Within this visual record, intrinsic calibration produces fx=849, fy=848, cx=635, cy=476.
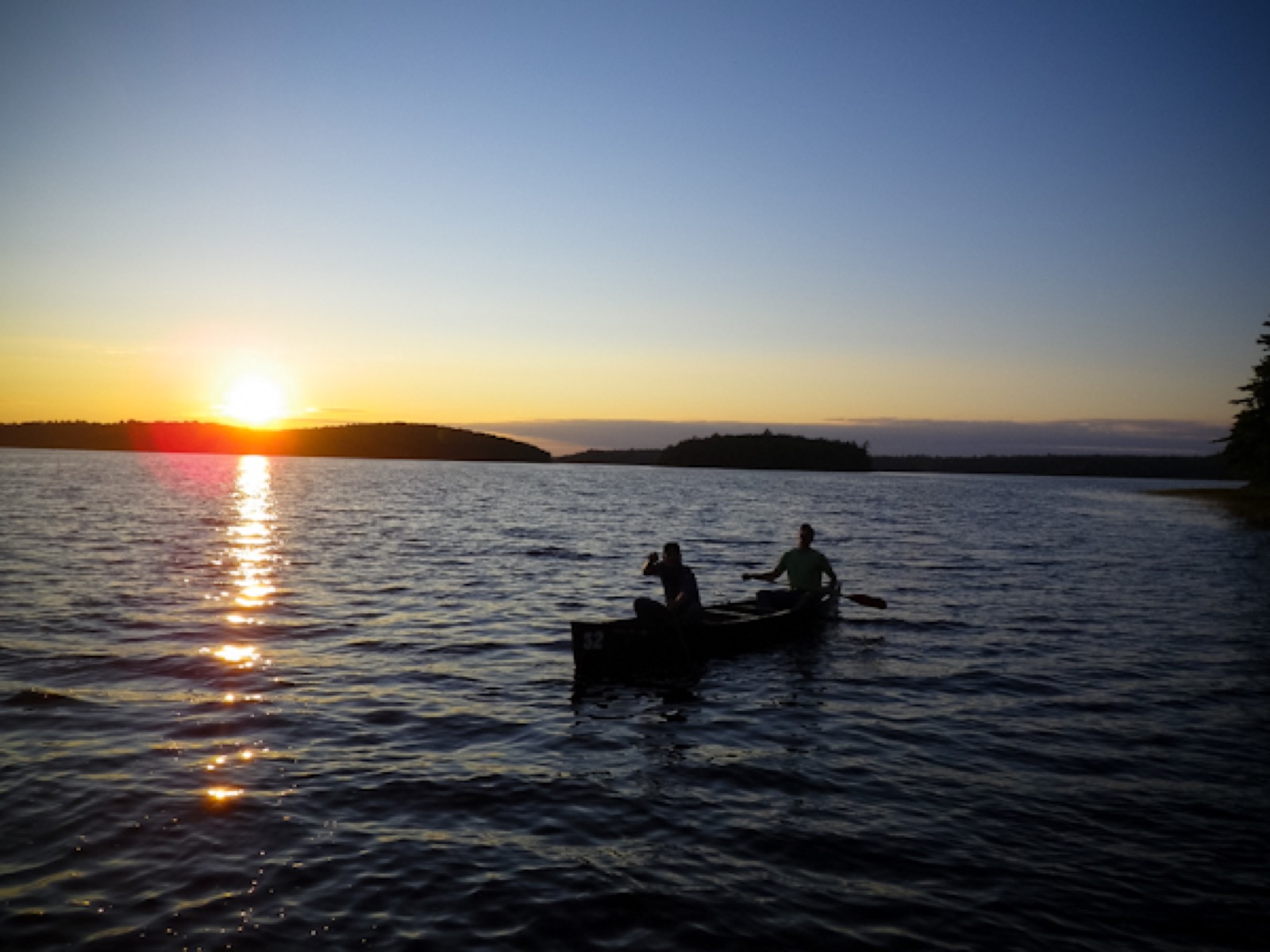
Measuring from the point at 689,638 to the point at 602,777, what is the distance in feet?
22.6

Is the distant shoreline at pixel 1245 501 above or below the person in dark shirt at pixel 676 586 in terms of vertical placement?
below

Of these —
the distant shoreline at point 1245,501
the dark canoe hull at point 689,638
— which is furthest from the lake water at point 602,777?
the distant shoreline at point 1245,501

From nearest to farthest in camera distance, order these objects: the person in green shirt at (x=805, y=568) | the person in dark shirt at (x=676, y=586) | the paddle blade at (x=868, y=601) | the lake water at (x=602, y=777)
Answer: the lake water at (x=602, y=777)
the person in dark shirt at (x=676, y=586)
the person in green shirt at (x=805, y=568)
the paddle blade at (x=868, y=601)

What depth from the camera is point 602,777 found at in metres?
11.3

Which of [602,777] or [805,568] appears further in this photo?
[805,568]

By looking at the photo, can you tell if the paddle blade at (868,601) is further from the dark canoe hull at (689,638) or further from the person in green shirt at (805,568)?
the dark canoe hull at (689,638)

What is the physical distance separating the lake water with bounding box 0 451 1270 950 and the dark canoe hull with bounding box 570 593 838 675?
0.58m

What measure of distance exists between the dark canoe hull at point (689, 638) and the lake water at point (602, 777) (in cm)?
58

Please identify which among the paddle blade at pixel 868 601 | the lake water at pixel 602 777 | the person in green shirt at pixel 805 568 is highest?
the person in green shirt at pixel 805 568

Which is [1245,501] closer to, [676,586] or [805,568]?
[805,568]

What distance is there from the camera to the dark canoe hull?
16.4 metres

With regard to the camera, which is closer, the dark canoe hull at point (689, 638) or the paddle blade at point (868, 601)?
the dark canoe hull at point (689, 638)

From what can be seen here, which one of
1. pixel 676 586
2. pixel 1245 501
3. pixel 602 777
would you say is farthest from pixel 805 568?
pixel 1245 501

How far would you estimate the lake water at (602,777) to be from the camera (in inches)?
303
